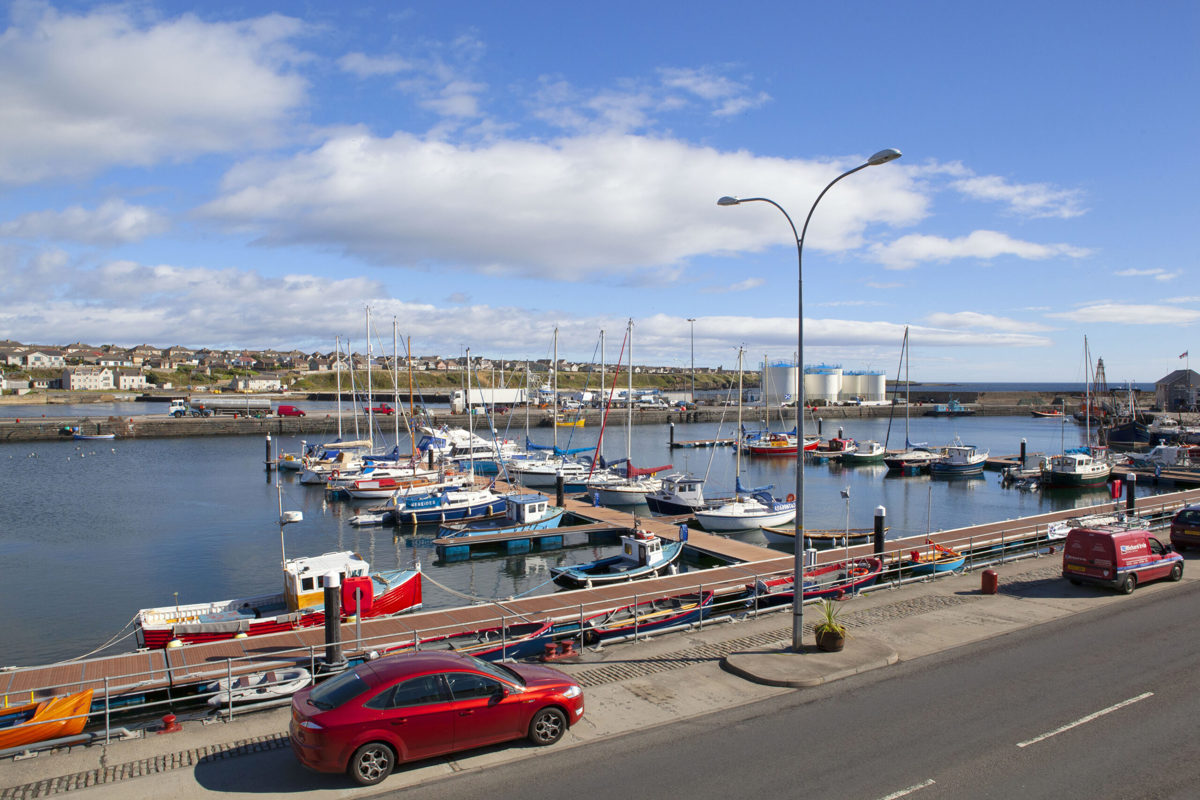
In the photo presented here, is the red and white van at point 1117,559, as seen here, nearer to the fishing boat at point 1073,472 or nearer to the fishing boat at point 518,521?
the fishing boat at point 518,521

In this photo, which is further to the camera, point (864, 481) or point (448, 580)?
point (864, 481)

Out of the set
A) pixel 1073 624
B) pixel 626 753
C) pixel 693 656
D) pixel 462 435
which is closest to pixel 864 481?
pixel 462 435

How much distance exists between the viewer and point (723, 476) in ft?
244

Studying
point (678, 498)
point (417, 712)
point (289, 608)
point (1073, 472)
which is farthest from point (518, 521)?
point (1073, 472)

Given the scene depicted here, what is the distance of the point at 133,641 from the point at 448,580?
1255 cm

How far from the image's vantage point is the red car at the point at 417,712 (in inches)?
379

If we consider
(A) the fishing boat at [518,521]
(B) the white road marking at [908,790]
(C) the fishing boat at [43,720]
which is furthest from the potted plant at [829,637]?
(A) the fishing boat at [518,521]

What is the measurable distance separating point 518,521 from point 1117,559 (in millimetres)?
27770

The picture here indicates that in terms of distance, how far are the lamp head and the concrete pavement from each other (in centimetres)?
928

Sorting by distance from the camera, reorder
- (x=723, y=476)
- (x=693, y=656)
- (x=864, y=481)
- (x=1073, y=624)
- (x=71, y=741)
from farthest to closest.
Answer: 1. (x=723, y=476)
2. (x=864, y=481)
3. (x=1073, y=624)
4. (x=693, y=656)
5. (x=71, y=741)

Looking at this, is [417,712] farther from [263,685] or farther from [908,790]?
[263,685]

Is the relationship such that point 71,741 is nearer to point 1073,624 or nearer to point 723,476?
point 1073,624

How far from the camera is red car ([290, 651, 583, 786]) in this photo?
9625 mm

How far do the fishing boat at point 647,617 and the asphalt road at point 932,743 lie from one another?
663 cm
